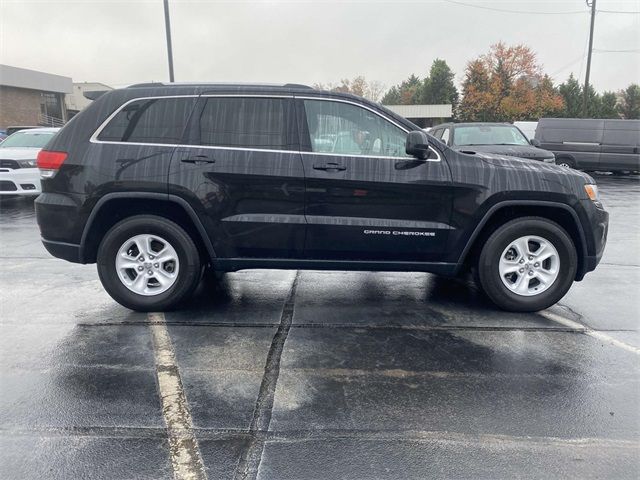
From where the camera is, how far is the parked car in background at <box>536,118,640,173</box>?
1889cm

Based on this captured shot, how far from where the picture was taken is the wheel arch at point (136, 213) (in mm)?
4426

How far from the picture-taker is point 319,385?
3422 mm

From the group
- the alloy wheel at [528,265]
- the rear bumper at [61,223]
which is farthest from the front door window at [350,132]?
the rear bumper at [61,223]

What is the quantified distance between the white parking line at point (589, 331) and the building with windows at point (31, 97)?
4410cm

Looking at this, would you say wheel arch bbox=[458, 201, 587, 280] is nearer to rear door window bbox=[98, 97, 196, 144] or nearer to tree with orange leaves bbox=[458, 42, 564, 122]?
rear door window bbox=[98, 97, 196, 144]

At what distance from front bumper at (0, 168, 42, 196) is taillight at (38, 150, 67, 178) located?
7.40 m

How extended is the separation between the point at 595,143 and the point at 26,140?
18.9 meters

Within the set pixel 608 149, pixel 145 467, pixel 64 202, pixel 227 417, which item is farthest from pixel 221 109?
pixel 608 149

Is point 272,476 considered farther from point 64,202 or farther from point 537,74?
point 537,74

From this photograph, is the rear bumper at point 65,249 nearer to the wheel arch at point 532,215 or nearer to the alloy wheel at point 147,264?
the alloy wheel at point 147,264

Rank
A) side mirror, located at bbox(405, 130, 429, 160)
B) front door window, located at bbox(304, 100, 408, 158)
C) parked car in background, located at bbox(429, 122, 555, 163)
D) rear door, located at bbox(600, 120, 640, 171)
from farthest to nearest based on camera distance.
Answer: rear door, located at bbox(600, 120, 640, 171), parked car in background, located at bbox(429, 122, 555, 163), front door window, located at bbox(304, 100, 408, 158), side mirror, located at bbox(405, 130, 429, 160)

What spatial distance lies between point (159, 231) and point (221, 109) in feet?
4.04

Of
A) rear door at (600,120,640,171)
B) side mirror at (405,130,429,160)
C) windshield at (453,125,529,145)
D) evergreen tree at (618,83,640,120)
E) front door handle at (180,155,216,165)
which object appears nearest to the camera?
side mirror at (405,130,429,160)

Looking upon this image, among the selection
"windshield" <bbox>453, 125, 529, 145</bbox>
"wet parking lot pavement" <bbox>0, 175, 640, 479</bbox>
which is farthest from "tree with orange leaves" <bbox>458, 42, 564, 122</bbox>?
"wet parking lot pavement" <bbox>0, 175, 640, 479</bbox>
